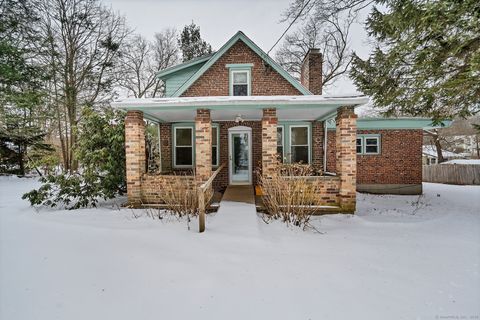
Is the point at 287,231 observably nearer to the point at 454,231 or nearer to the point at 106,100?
the point at 454,231

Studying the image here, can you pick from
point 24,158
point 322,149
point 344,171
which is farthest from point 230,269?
point 24,158

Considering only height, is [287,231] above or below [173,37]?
below

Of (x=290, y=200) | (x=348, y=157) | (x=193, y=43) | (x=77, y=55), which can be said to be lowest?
(x=290, y=200)

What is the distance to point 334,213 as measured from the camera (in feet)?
20.7

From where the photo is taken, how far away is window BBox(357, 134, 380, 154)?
10.8 metres

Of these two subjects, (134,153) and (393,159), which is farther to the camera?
(393,159)

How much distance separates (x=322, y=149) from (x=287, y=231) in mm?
5708

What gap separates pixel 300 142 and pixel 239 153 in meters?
2.79

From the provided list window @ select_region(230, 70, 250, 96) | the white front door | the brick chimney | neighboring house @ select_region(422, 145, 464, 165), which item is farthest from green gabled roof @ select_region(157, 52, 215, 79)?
neighboring house @ select_region(422, 145, 464, 165)

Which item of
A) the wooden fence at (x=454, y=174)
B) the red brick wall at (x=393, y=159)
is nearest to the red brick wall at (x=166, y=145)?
the red brick wall at (x=393, y=159)

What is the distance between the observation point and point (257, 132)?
31.0ft

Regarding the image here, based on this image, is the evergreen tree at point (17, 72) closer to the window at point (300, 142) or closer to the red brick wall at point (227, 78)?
the red brick wall at point (227, 78)

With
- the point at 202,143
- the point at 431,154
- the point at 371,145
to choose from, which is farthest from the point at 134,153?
the point at 431,154

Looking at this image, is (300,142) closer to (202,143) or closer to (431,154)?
(202,143)
